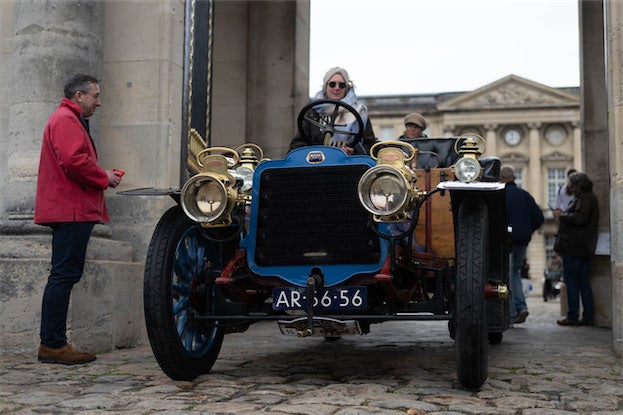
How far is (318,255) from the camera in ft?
14.8

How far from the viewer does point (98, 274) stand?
20.4 feet

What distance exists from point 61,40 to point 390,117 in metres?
58.5

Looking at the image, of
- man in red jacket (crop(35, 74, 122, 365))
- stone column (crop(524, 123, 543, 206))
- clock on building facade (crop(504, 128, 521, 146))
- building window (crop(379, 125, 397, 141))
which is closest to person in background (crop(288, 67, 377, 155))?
man in red jacket (crop(35, 74, 122, 365))

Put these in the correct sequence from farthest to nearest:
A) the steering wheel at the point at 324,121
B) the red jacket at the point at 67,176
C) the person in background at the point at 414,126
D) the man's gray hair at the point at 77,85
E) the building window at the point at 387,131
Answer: the building window at the point at 387,131, the person in background at the point at 414,126, the man's gray hair at the point at 77,85, the red jacket at the point at 67,176, the steering wheel at the point at 324,121

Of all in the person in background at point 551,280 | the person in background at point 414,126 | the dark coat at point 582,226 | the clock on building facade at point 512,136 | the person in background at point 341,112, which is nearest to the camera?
the person in background at point 341,112

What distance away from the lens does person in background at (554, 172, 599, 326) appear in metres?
9.64

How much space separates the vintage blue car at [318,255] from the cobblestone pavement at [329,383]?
0.92 feet

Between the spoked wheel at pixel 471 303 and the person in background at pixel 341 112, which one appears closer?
the spoked wheel at pixel 471 303

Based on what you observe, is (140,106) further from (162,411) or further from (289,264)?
(162,411)

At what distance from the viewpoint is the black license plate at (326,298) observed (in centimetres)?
440

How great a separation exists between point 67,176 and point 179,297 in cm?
132

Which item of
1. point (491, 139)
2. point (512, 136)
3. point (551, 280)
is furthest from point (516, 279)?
point (512, 136)

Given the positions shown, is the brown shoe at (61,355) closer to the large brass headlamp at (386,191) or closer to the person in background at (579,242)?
the large brass headlamp at (386,191)

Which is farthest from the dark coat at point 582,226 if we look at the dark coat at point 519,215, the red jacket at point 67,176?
the red jacket at point 67,176
